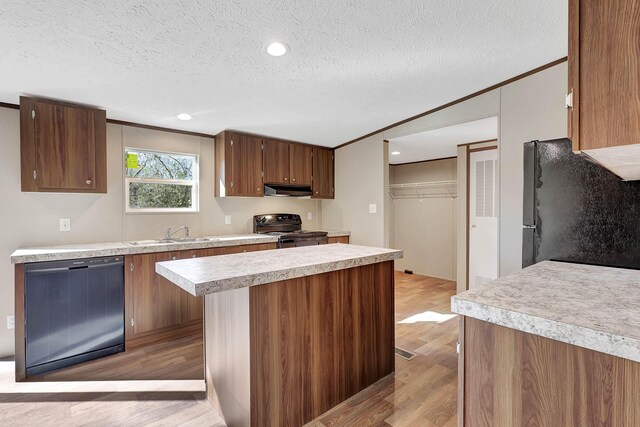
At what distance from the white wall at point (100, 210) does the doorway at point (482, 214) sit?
2891 millimetres

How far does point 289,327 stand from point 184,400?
3.29ft

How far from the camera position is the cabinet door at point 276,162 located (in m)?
4.19

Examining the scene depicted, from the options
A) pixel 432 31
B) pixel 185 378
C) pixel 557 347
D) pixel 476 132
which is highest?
pixel 432 31

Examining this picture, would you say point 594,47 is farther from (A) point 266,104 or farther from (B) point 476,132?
(B) point 476,132

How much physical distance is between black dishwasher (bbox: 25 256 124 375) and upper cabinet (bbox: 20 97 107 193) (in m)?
0.75

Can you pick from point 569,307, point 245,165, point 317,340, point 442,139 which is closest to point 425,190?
point 442,139

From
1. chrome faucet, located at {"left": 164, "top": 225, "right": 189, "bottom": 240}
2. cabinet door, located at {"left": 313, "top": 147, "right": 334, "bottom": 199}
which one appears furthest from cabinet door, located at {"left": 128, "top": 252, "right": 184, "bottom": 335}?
cabinet door, located at {"left": 313, "top": 147, "right": 334, "bottom": 199}

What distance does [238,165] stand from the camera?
3.89 m

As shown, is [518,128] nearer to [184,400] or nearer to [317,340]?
[317,340]

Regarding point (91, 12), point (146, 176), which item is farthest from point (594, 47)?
point (146, 176)

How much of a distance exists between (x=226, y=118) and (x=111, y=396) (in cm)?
259

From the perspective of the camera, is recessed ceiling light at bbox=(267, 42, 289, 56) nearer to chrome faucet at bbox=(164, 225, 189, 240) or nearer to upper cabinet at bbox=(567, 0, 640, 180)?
upper cabinet at bbox=(567, 0, 640, 180)

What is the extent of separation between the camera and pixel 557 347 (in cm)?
86

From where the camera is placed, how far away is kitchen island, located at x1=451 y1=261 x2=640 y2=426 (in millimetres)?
763
